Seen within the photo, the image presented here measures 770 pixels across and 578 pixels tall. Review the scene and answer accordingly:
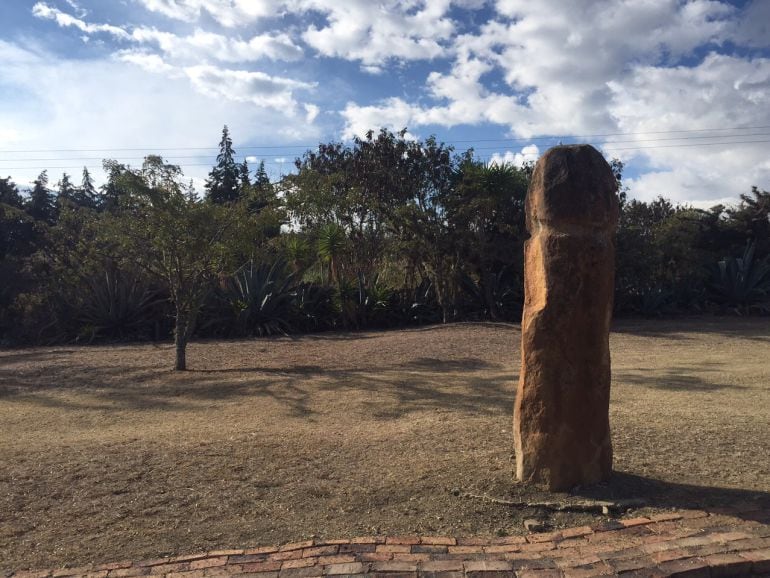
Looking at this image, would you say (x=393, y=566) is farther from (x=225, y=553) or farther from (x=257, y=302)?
(x=257, y=302)

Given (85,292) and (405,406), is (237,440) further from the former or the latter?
(85,292)

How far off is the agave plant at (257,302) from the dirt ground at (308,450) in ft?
13.0

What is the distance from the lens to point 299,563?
11.4ft

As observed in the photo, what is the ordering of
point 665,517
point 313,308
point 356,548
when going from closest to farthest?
point 356,548
point 665,517
point 313,308

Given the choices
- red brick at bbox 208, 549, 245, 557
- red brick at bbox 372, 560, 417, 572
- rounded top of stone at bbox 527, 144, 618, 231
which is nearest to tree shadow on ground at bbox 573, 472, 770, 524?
red brick at bbox 372, 560, 417, 572

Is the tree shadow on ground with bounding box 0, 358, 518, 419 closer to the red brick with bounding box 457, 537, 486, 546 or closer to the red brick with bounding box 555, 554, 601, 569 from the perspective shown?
the red brick with bounding box 457, 537, 486, 546

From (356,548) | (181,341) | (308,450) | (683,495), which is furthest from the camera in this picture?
(181,341)

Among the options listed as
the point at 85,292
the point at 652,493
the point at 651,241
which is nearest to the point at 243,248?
the point at 85,292

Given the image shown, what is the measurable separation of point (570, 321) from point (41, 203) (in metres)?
25.7

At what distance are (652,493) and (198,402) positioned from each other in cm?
516

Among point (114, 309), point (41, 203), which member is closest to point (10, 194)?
point (41, 203)

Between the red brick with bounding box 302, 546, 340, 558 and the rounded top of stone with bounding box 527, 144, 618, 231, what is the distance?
235 cm

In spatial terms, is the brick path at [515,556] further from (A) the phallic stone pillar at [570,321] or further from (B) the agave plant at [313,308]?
(B) the agave plant at [313,308]

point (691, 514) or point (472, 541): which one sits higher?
point (691, 514)
